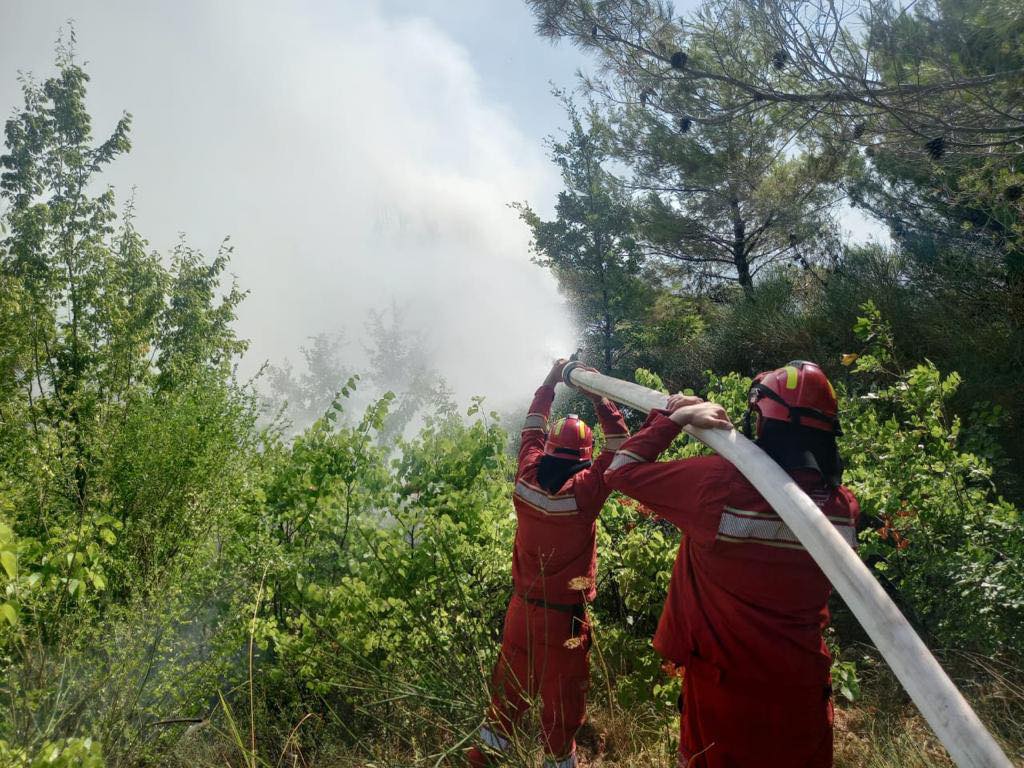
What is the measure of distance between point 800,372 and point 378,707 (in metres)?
1.99

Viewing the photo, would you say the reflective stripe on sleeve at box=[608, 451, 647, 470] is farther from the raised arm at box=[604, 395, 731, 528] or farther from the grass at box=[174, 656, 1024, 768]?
the grass at box=[174, 656, 1024, 768]

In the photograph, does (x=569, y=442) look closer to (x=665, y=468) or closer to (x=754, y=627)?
(x=665, y=468)

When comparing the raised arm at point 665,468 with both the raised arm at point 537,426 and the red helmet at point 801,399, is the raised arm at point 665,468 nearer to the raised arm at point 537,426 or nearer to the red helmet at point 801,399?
the red helmet at point 801,399

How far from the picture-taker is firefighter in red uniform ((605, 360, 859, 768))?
A: 1.97 m

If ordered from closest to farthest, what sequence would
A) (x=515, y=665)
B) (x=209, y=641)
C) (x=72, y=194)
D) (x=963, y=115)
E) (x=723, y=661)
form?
(x=723, y=661), (x=515, y=665), (x=209, y=641), (x=963, y=115), (x=72, y=194)

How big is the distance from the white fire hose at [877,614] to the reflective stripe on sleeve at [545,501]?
1.26 meters

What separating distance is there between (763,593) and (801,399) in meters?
0.64

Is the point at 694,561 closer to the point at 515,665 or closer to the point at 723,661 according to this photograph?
the point at 723,661

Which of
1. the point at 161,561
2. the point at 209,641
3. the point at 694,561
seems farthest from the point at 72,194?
the point at 694,561

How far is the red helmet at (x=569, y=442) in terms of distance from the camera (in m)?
3.32

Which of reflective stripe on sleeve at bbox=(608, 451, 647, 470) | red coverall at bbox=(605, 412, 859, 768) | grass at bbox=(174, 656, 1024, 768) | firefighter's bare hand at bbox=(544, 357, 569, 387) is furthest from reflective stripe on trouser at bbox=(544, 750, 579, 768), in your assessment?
firefighter's bare hand at bbox=(544, 357, 569, 387)

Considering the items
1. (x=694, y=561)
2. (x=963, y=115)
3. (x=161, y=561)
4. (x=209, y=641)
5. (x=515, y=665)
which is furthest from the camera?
→ (x=161, y=561)

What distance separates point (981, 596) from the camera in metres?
2.70

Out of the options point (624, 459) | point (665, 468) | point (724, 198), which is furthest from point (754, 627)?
point (724, 198)
